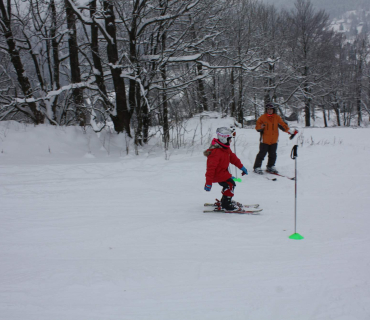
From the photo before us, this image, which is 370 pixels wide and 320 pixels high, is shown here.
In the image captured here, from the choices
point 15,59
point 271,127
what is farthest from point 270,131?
point 15,59

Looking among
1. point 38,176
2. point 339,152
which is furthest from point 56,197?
point 339,152

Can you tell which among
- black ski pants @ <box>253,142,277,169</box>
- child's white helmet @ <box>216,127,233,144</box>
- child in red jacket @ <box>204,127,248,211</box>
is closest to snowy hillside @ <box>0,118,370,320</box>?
child in red jacket @ <box>204,127,248,211</box>

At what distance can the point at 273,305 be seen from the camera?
7.93 feet

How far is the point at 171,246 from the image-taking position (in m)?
3.59

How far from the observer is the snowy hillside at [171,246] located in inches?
96.1

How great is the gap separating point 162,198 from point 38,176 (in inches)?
130

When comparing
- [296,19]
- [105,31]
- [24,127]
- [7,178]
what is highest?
[296,19]

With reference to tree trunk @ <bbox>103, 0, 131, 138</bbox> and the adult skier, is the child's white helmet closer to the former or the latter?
the adult skier

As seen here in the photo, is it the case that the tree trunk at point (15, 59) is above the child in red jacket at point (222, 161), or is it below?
above

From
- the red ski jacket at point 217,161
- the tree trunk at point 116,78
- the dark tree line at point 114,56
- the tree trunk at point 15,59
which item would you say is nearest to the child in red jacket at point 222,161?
the red ski jacket at point 217,161

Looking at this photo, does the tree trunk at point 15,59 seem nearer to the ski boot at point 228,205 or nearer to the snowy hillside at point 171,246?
the snowy hillside at point 171,246

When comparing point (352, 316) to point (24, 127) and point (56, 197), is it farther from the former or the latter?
point (24, 127)

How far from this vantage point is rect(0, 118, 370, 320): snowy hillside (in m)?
2.44

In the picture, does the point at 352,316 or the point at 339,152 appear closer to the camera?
the point at 352,316
